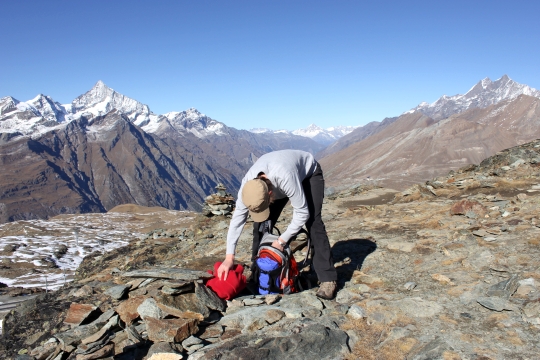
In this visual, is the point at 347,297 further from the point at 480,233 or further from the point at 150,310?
the point at 480,233

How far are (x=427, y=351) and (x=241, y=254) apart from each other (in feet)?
24.5

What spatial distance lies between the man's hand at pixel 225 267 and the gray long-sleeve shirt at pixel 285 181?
101 mm

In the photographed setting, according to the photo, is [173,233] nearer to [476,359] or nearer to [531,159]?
[476,359]

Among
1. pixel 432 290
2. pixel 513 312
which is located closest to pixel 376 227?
pixel 432 290

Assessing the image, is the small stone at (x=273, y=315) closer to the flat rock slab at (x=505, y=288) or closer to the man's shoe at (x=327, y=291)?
the man's shoe at (x=327, y=291)

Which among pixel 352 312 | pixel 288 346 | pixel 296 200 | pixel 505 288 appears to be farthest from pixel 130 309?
pixel 505 288

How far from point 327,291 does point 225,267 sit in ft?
5.91

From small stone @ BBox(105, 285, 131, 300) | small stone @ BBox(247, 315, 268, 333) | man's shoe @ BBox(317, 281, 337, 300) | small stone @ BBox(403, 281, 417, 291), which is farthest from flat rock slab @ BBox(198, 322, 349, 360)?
small stone @ BBox(105, 285, 131, 300)

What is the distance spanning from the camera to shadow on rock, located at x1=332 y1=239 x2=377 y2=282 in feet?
25.4

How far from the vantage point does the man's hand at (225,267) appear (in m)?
6.07

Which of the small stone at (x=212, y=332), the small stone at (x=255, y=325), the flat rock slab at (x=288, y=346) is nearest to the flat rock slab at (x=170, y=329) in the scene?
the small stone at (x=212, y=332)

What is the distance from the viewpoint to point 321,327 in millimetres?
4887

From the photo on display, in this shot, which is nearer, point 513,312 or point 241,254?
point 513,312

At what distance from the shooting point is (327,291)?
20.2ft
